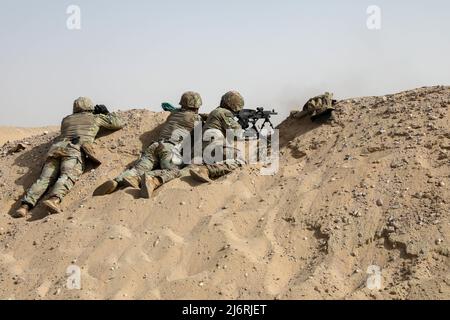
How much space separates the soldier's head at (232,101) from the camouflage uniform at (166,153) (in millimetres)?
392

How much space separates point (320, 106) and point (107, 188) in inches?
107

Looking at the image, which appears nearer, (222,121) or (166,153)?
(166,153)

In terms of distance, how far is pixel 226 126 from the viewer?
7441 mm

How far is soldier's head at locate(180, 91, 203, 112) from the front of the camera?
7.84 m

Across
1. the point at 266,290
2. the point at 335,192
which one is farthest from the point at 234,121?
the point at 266,290

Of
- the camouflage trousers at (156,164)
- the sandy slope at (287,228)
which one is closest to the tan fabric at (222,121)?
the camouflage trousers at (156,164)

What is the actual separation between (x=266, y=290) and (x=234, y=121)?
118 inches

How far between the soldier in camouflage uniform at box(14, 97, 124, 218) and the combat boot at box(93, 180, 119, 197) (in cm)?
51

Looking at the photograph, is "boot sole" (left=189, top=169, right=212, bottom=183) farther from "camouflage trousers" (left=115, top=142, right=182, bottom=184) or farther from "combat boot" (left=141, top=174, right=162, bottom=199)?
"combat boot" (left=141, top=174, right=162, bottom=199)

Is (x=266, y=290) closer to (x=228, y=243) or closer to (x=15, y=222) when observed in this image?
(x=228, y=243)

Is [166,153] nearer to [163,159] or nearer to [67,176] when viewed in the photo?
[163,159]

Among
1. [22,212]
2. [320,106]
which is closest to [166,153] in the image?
[22,212]

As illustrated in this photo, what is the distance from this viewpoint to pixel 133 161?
7.74 metres

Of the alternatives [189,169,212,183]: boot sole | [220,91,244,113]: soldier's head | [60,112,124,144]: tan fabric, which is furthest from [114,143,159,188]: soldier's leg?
[220,91,244,113]: soldier's head
